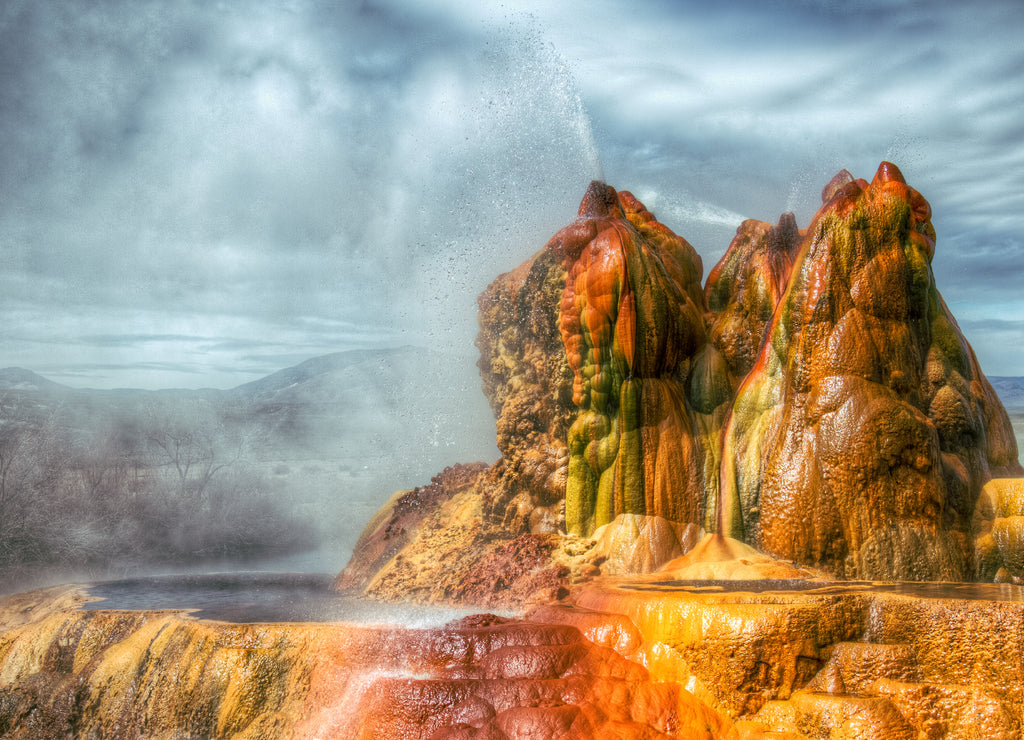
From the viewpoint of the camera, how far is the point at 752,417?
846 centimetres

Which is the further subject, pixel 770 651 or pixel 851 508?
pixel 851 508

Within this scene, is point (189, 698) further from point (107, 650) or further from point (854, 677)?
point (854, 677)

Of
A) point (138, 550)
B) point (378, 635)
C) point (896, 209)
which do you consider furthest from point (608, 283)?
point (138, 550)

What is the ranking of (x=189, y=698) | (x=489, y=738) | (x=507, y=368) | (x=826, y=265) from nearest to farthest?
1. (x=489, y=738)
2. (x=189, y=698)
3. (x=826, y=265)
4. (x=507, y=368)

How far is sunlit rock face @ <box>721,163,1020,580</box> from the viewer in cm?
739

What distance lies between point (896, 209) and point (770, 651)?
207 inches

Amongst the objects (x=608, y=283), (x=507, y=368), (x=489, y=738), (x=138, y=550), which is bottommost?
(x=138, y=550)

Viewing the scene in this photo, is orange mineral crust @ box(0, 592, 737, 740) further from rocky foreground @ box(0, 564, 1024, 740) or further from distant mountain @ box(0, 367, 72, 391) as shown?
distant mountain @ box(0, 367, 72, 391)

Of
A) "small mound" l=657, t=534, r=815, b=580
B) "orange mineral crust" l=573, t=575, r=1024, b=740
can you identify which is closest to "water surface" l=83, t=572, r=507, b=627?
"small mound" l=657, t=534, r=815, b=580

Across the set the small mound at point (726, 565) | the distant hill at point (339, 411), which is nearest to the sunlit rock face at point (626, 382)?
the small mound at point (726, 565)

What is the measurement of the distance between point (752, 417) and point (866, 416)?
1.25m

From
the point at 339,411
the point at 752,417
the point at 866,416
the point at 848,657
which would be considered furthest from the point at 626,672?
the point at 339,411

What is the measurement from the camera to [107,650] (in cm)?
773

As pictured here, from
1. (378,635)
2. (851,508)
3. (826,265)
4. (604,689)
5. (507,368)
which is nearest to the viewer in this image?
(604,689)
